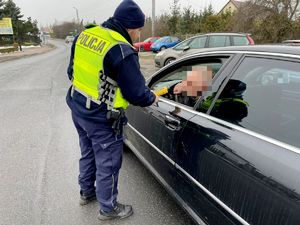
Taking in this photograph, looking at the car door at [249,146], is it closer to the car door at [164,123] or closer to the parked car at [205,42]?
the car door at [164,123]

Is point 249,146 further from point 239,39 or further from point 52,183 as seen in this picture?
point 239,39

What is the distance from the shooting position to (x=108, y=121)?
2.42 meters

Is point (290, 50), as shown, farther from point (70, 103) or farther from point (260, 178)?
point (70, 103)

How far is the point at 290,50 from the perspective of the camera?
1.78 meters

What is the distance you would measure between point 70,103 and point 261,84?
1.61m

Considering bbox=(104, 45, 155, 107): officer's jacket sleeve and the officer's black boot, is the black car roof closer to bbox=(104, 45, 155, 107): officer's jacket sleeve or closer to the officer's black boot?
bbox=(104, 45, 155, 107): officer's jacket sleeve

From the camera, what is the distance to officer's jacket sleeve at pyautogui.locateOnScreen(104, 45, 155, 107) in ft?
7.11

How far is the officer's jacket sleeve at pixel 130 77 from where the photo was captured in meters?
2.17

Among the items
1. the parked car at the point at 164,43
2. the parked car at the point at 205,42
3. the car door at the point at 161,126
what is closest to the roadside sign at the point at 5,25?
the parked car at the point at 164,43

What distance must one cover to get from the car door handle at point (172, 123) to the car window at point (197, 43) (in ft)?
31.2

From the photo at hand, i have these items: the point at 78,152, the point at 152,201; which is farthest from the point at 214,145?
the point at 78,152

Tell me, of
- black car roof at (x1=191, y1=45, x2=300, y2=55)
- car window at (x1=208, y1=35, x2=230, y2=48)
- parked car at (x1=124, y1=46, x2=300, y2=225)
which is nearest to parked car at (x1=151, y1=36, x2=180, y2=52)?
car window at (x1=208, y1=35, x2=230, y2=48)

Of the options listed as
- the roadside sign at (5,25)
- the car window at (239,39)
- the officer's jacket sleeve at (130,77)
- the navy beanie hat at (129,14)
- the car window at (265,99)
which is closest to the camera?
the car window at (265,99)

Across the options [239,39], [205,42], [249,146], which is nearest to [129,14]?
[249,146]
